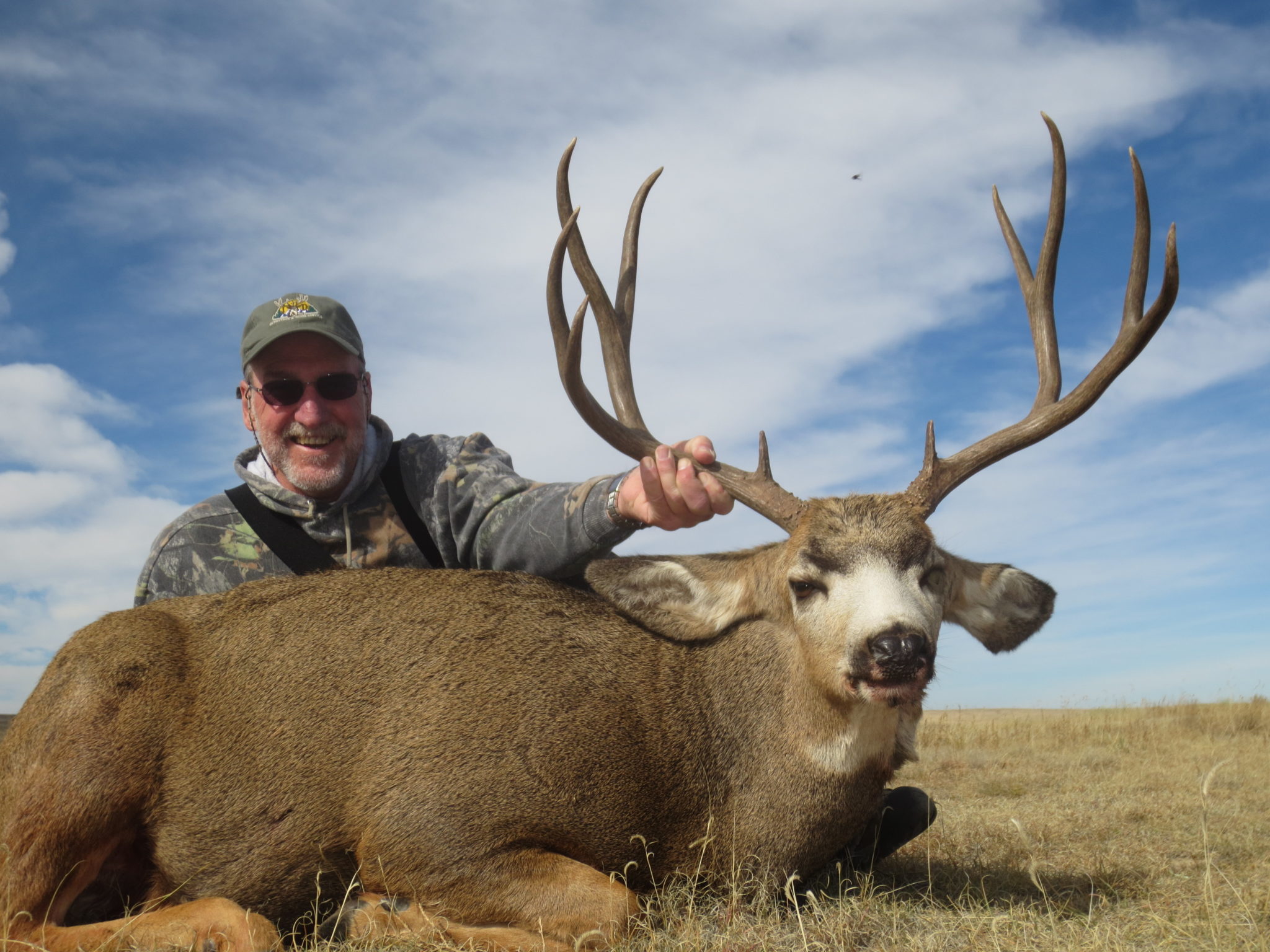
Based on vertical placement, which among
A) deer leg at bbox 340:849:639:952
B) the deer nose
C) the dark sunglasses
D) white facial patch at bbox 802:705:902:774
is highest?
the dark sunglasses

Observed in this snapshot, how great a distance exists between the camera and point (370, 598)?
191 inches

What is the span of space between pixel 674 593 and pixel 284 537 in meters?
2.80

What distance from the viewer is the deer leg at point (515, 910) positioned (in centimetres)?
390

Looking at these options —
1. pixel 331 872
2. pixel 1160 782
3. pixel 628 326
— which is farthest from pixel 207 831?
pixel 1160 782

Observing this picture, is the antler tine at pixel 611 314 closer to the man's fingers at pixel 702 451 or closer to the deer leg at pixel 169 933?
the man's fingers at pixel 702 451

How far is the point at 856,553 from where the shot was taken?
4.39 metres

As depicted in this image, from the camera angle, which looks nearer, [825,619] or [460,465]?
[825,619]

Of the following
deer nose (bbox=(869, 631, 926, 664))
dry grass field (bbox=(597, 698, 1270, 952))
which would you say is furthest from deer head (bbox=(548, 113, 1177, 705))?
dry grass field (bbox=(597, 698, 1270, 952))

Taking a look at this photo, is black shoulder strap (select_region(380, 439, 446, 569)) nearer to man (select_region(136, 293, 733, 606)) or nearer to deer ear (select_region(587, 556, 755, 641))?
man (select_region(136, 293, 733, 606))

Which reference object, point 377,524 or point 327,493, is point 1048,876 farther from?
point 327,493

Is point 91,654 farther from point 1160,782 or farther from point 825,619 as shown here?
point 1160,782

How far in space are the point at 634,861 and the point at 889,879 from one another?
5.95ft

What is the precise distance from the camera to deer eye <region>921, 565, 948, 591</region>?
4.53m

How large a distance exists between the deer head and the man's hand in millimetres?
77
